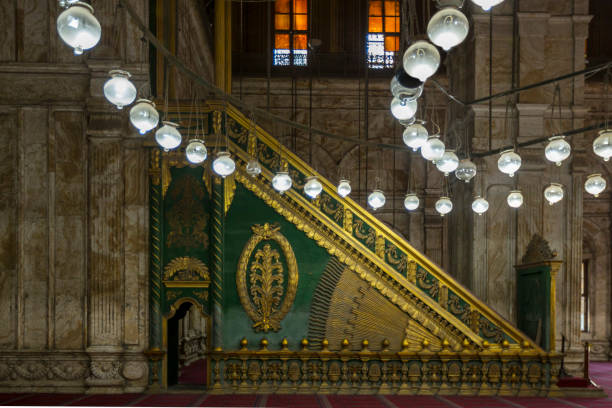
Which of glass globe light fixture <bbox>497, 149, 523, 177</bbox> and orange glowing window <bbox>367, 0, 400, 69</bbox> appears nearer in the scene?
glass globe light fixture <bbox>497, 149, 523, 177</bbox>

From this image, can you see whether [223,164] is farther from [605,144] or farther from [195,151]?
[605,144]

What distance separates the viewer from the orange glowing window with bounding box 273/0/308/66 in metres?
17.1

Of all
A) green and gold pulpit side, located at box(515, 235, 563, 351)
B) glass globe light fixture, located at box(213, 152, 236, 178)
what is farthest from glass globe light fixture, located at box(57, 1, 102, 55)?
green and gold pulpit side, located at box(515, 235, 563, 351)

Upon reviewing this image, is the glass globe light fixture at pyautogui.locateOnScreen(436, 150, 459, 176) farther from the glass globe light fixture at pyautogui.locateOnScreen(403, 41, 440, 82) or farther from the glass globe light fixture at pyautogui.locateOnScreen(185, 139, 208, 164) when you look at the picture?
the glass globe light fixture at pyautogui.locateOnScreen(403, 41, 440, 82)

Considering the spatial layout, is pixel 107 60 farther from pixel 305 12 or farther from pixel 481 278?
pixel 305 12

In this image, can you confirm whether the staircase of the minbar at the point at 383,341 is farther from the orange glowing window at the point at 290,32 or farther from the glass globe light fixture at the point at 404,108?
the orange glowing window at the point at 290,32

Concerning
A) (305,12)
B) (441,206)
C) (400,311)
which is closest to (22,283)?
(400,311)

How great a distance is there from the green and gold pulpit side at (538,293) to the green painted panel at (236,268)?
11.3 feet

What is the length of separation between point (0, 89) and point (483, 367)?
27.6 ft

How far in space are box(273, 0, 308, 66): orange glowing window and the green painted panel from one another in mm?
9150

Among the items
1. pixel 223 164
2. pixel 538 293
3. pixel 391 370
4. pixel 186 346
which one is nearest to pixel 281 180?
pixel 223 164

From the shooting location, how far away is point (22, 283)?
834 cm

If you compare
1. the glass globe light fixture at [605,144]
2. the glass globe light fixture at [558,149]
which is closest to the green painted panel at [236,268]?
the glass globe light fixture at [558,149]

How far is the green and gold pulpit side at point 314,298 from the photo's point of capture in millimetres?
8641
